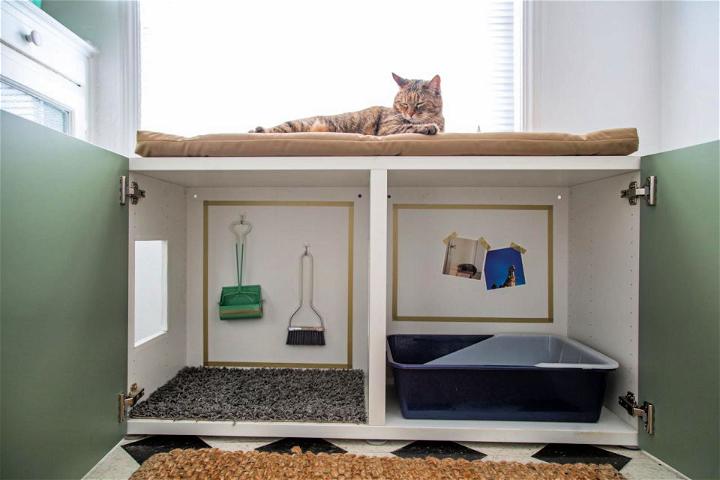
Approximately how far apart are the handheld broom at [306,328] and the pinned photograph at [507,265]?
0.68m

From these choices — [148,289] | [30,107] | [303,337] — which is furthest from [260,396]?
[30,107]

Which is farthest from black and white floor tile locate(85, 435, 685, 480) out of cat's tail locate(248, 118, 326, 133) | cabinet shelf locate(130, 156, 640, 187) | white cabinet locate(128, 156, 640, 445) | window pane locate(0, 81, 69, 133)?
window pane locate(0, 81, 69, 133)

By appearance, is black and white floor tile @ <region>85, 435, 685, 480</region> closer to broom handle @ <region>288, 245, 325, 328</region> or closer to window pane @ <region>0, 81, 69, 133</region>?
broom handle @ <region>288, 245, 325, 328</region>

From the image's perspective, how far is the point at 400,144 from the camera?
3.46ft

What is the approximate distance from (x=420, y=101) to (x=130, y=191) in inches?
36.5

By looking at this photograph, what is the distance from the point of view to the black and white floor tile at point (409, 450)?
96 cm

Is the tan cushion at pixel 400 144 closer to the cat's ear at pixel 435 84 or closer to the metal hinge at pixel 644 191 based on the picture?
the metal hinge at pixel 644 191

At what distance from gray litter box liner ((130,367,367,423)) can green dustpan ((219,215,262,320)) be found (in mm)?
215

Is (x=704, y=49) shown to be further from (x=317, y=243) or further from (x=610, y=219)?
(x=317, y=243)

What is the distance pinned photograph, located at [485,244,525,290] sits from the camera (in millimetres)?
1512

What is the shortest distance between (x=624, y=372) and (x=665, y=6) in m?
1.41

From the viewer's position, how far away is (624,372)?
111 cm

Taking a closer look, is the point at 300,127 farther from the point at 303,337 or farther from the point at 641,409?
the point at 641,409

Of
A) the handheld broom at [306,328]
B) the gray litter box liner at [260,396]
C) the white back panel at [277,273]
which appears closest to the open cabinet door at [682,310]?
the gray litter box liner at [260,396]
